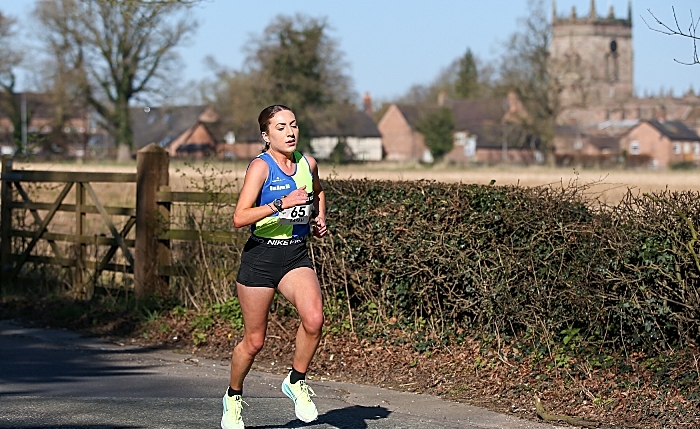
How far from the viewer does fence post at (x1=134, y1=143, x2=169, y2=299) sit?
11320 millimetres

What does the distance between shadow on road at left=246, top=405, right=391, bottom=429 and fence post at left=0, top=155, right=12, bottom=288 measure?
7.66 meters

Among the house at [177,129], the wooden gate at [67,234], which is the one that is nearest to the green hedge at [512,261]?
the wooden gate at [67,234]

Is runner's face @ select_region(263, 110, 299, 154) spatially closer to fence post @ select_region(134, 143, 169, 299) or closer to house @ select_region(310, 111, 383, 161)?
fence post @ select_region(134, 143, 169, 299)

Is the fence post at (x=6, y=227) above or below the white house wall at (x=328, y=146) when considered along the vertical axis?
below

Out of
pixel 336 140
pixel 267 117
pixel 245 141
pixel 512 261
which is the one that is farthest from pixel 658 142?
pixel 267 117

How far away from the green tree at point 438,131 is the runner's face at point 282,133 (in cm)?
9388

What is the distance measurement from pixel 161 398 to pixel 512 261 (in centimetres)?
295

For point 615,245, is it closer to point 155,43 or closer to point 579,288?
point 579,288

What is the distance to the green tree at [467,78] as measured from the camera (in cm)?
13388

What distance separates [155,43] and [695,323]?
52.8 m

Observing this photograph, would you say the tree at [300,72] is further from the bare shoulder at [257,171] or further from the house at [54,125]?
the bare shoulder at [257,171]

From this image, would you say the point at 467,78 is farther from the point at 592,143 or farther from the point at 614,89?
the point at 614,89

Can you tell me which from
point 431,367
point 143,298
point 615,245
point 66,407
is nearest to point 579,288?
point 615,245

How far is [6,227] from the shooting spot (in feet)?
43.8
